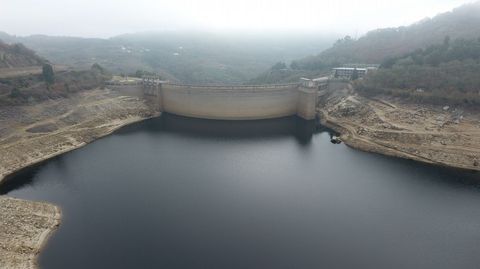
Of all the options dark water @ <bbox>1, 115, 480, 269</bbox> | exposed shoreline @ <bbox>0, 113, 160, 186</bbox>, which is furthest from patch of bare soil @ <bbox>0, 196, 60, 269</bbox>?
exposed shoreline @ <bbox>0, 113, 160, 186</bbox>

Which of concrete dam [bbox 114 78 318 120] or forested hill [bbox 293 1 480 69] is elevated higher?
forested hill [bbox 293 1 480 69]

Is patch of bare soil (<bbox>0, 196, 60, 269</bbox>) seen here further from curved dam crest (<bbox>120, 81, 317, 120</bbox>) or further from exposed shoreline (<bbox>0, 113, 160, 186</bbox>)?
curved dam crest (<bbox>120, 81, 317, 120</bbox>)

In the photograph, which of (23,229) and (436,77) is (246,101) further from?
(23,229)

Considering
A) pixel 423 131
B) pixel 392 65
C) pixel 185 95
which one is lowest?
pixel 423 131

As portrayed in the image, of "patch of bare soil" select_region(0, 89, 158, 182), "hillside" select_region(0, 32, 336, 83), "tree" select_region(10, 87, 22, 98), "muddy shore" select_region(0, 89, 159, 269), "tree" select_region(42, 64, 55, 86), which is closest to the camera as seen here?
"muddy shore" select_region(0, 89, 159, 269)

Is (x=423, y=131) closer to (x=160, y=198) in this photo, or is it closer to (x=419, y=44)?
(x=160, y=198)

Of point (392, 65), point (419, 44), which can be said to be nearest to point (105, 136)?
point (392, 65)

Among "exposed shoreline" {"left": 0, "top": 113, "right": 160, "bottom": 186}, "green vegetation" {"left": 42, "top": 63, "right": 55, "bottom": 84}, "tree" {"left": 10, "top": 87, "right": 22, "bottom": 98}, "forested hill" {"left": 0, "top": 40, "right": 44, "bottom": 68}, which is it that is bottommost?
"exposed shoreline" {"left": 0, "top": 113, "right": 160, "bottom": 186}
